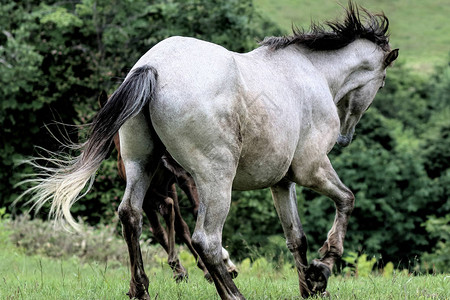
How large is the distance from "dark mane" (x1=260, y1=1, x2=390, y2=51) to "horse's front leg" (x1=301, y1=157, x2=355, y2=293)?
113 centimetres

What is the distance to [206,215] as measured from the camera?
4.27 metres

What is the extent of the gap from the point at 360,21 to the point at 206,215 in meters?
2.87

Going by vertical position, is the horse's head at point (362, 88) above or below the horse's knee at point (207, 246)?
above

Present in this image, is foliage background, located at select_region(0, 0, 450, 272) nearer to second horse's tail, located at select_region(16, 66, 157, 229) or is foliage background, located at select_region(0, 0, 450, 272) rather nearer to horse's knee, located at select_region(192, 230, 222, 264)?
second horse's tail, located at select_region(16, 66, 157, 229)

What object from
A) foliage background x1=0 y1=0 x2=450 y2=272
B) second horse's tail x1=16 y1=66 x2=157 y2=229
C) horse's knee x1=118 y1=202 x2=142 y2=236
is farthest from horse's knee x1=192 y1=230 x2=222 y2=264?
foliage background x1=0 y1=0 x2=450 y2=272

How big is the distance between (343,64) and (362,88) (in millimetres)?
404

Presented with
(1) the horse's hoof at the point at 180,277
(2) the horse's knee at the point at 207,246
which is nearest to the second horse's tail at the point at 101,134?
(2) the horse's knee at the point at 207,246

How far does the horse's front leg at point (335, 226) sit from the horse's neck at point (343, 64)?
0.89 m

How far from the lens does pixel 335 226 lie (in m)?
5.36

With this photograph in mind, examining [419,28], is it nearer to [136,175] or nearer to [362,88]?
[362,88]

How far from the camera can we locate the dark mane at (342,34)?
17.9 feet

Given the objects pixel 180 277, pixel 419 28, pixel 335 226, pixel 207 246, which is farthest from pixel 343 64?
pixel 419 28

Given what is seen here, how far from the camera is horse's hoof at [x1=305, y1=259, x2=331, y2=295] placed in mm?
5035

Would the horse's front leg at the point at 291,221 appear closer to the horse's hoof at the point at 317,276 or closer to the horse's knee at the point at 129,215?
the horse's hoof at the point at 317,276
